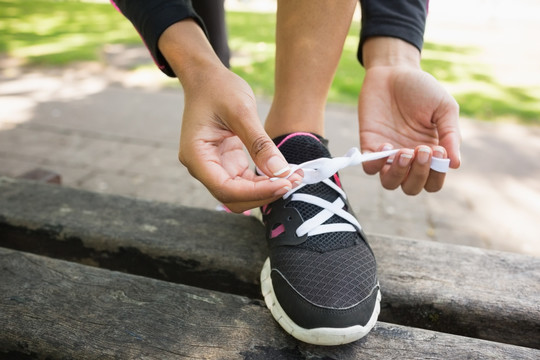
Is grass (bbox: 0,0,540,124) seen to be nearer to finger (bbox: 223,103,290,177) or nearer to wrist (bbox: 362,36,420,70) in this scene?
wrist (bbox: 362,36,420,70)

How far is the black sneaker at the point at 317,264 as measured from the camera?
0.75 m

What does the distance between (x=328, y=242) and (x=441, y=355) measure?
29cm

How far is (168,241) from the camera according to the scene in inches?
40.4

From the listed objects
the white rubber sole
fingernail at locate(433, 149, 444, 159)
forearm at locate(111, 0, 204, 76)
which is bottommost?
the white rubber sole

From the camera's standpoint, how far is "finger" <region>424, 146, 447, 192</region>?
97 cm

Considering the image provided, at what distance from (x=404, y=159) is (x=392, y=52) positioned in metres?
0.39

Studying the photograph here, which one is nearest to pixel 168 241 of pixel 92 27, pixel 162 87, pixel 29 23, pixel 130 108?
pixel 130 108

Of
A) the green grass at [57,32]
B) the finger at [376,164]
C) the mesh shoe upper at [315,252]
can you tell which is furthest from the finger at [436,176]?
the green grass at [57,32]

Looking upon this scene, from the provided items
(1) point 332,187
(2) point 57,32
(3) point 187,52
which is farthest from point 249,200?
(2) point 57,32

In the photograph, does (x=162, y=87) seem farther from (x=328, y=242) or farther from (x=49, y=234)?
(x=328, y=242)

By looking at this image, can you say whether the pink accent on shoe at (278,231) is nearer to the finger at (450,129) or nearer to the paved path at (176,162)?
the finger at (450,129)

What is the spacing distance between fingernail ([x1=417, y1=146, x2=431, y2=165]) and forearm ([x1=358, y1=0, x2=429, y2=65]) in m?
0.40

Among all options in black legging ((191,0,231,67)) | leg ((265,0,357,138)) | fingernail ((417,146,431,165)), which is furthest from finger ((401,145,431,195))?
black legging ((191,0,231,67))

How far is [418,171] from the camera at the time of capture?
996mm
